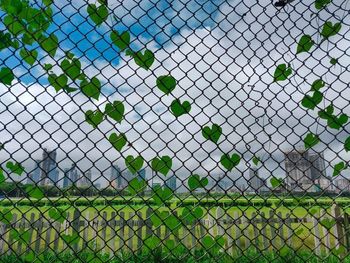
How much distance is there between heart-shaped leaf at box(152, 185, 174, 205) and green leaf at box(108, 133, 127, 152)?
238mm

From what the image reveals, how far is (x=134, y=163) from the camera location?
4.87ft

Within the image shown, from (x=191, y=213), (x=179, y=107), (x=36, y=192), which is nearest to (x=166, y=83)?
(x=179, y=107)

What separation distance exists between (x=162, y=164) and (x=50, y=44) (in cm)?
70

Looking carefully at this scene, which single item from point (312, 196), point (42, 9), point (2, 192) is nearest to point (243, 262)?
point (312, 196)

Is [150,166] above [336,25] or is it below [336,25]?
below

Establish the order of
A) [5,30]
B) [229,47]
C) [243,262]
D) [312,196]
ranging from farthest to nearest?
[243,262] < [312,196] < [229,47] < [5,30]

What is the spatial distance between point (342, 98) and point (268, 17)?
56 centimetres

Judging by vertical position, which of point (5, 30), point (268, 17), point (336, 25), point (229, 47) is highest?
point (336, 25)

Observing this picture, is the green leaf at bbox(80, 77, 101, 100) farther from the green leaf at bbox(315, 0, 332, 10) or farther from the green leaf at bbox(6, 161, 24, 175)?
the green leaf at bbox(315, 0, 332, 10)

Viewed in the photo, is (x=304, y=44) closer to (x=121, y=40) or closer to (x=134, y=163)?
(x=121, y=40)

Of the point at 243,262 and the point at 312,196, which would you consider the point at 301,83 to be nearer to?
the point at 312,196

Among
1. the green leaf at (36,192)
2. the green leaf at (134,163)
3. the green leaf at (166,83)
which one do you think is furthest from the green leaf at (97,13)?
the green leaf at (36,192)

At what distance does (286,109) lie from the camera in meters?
1.77

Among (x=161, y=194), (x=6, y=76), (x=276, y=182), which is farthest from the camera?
(x=276, y=182)
